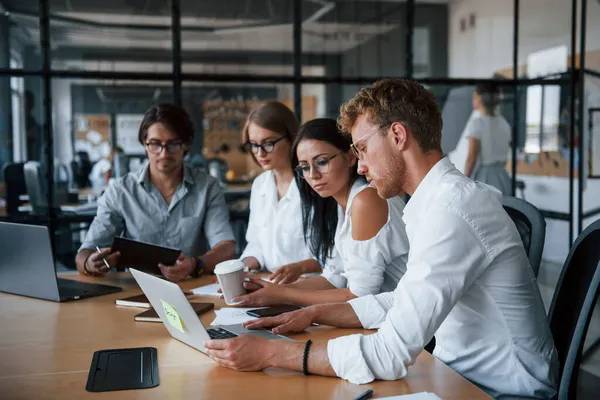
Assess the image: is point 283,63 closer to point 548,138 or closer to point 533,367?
point 548,138

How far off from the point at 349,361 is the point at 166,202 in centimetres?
195

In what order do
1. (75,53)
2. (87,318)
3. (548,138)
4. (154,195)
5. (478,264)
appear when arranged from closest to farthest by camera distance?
1. (478,264)
2. (87,318)
3. (154,195)
4. (75,53)
5. (548,138)

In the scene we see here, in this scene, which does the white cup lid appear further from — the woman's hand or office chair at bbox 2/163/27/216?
office chair at bbox 2/163/27/216

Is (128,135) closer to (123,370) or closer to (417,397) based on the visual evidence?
(123,370)

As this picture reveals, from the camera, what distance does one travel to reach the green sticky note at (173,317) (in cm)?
159

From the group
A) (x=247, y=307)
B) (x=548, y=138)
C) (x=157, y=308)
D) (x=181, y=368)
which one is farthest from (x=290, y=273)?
(x=548, y=138)

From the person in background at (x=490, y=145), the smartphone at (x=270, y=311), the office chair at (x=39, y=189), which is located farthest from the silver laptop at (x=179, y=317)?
the person in background at (x=490, y=145)

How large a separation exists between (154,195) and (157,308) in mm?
1406

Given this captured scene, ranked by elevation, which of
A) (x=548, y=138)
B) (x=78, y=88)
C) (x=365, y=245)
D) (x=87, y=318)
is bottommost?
(x=87, y=318)

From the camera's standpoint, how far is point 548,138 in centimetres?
477

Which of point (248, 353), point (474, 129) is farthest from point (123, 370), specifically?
point (474, 129)

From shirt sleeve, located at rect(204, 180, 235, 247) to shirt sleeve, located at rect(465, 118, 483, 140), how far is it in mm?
2291

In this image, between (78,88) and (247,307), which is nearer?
(247,307)

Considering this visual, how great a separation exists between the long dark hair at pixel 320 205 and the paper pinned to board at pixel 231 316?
643 millimetres
